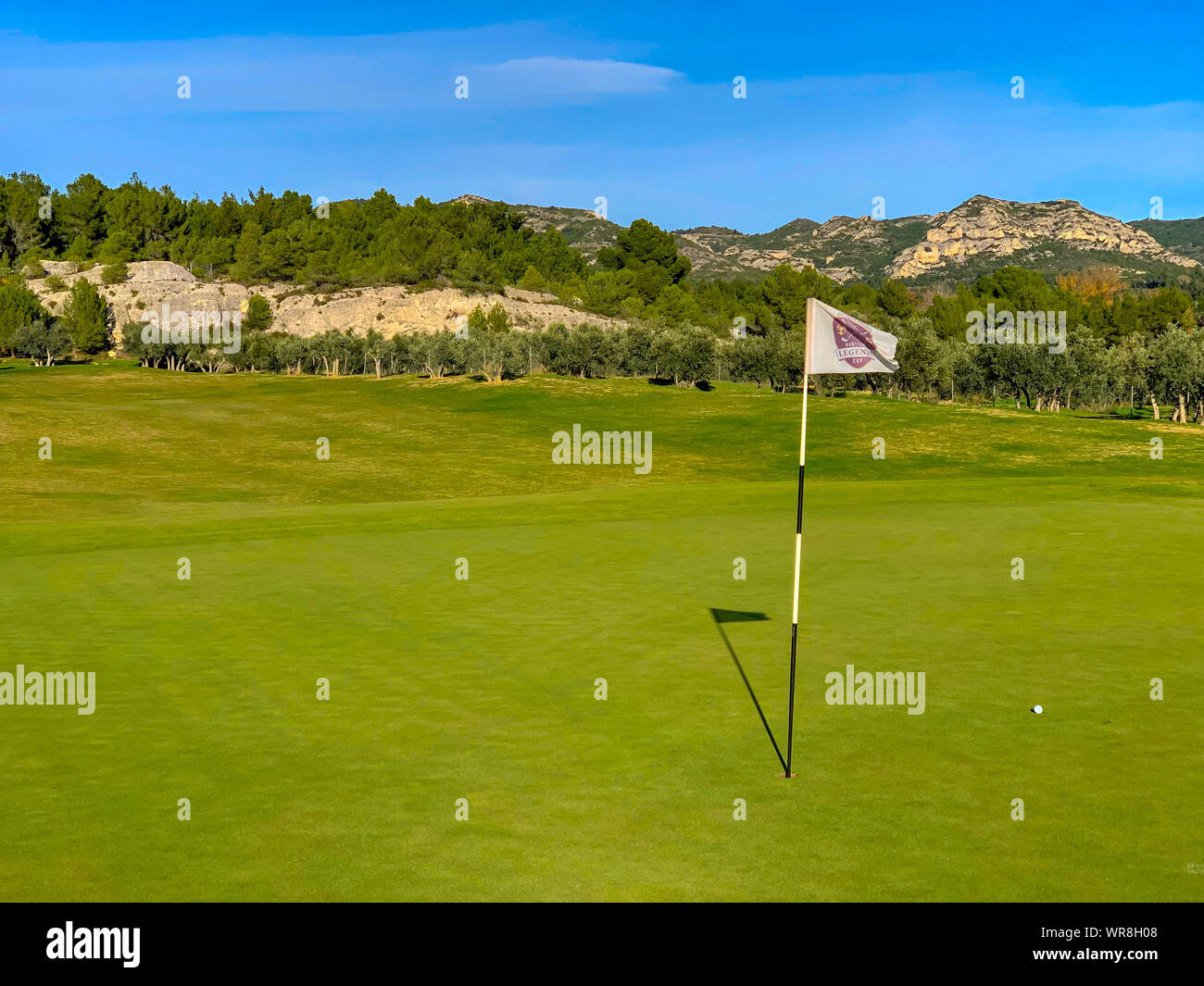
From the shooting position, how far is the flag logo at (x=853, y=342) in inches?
482

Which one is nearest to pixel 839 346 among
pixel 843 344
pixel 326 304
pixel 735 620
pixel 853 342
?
pixel 843 344

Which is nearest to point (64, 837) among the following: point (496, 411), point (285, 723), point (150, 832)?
point (150, 832)

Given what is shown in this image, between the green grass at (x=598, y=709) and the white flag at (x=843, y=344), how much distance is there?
411 centimetres

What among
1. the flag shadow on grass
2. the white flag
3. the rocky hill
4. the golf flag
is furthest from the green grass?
the rocky hill

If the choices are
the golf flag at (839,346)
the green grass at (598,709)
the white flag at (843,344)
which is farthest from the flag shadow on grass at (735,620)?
the white flag at (843,344)

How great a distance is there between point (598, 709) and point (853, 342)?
17.5ft

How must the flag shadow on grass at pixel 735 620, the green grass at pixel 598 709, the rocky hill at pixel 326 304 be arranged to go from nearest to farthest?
1. the green grass at pixel 598 709
2. the flag shadow on grass at pixel 735 620
3. the rocky hill at pixel 326 304

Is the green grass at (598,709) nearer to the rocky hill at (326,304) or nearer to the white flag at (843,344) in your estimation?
the white flag at (843,344)

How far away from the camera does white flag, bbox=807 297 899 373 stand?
40.0 ft

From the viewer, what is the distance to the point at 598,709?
1429cm

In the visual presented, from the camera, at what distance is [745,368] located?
368 ft

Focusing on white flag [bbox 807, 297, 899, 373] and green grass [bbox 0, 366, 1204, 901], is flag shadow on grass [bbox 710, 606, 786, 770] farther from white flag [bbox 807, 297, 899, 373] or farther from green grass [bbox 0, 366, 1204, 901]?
white flag [bbox 807, 297, 899, 373]

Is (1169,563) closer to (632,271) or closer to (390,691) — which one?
(390,691)

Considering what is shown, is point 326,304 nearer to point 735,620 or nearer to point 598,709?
point 735,620
